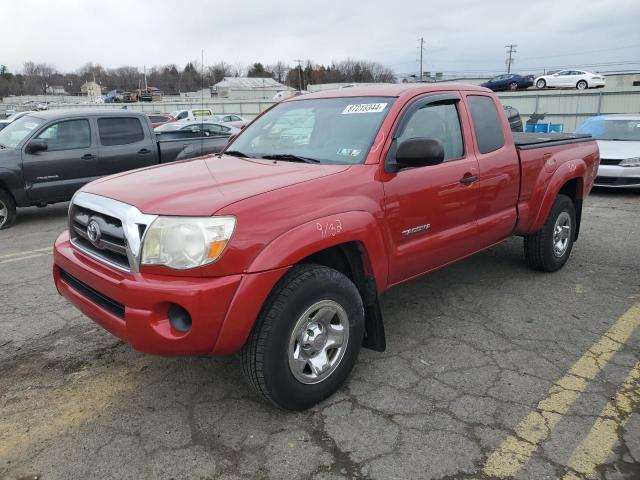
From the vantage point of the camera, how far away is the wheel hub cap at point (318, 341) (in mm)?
2783

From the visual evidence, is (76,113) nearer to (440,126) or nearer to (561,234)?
(440,126)

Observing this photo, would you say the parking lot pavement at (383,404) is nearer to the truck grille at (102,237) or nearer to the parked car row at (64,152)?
the truck grille at (102,237)

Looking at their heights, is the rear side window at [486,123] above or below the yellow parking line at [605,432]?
above

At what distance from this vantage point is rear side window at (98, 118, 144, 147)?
8.48m

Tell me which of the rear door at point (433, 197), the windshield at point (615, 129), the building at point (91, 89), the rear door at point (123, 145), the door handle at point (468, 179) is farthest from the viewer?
the building at point (91, 89)

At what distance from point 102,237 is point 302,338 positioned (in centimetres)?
121

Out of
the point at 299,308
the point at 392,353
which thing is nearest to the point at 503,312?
the point at 392,353

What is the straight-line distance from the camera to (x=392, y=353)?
143 inches

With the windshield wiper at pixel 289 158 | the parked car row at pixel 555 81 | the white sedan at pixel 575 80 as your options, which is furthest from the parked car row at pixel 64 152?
the white sedan at pixel 575 80

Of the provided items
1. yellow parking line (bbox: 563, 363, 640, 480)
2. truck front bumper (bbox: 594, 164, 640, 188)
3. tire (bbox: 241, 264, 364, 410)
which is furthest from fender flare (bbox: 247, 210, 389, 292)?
truck front bumper (bbox: 594, 164, 640, 188)

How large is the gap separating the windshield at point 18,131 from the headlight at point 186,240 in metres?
6.64

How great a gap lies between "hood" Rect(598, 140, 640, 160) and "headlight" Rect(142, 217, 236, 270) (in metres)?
9.14

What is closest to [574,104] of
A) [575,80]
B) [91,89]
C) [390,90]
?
[575,80]

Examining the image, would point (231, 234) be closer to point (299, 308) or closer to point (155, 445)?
point (299, 308)
